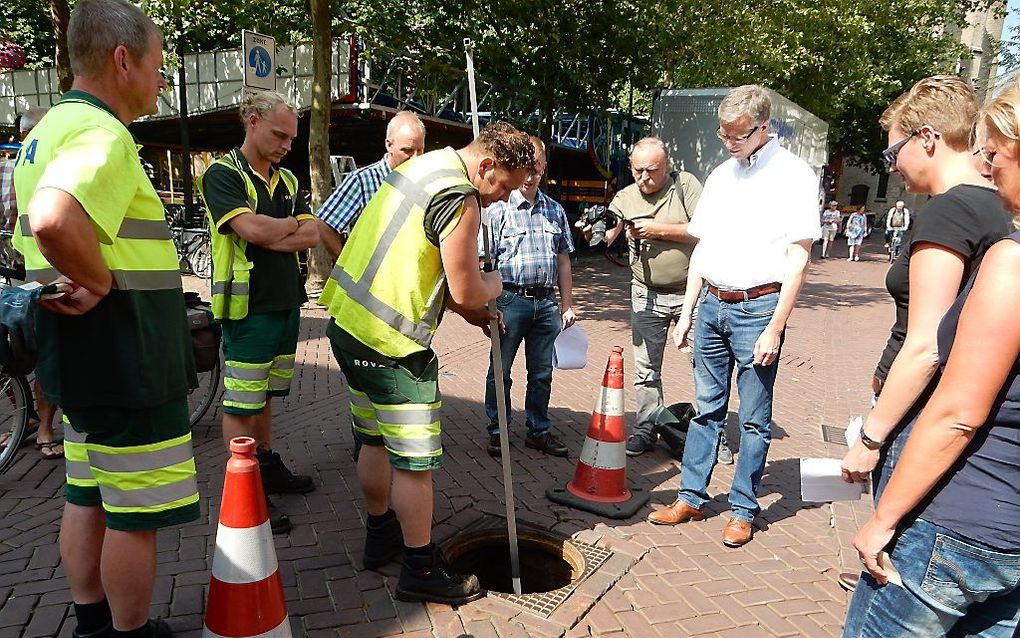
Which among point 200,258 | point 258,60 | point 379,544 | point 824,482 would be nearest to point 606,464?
point 379,544

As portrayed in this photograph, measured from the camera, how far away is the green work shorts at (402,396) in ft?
8.85

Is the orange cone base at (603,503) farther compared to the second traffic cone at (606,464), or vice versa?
the second traffic cone at (606,464)

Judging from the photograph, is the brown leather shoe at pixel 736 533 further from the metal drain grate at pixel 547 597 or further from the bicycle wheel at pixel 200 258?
the bicycle wheel at pixel 200 258

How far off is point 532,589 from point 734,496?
114 cm

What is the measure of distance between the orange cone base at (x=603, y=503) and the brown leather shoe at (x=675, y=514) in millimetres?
138

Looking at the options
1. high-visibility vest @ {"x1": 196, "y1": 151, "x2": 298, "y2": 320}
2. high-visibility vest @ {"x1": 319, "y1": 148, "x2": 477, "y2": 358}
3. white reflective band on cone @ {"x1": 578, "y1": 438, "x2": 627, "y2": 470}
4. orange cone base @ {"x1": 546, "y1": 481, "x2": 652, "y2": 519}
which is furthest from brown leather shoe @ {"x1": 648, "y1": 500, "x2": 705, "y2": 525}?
high-visibility vest @ {"x1": 196, "y1": 151, "x2": 298, "y2": 320}

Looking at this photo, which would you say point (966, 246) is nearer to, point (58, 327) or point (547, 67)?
point (58, 327)

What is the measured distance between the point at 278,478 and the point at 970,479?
3219 millimetres

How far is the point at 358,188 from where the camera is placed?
386 centimetres

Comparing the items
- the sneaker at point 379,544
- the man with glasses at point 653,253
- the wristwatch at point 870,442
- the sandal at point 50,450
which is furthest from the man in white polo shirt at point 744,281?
the sandal at point 50,450

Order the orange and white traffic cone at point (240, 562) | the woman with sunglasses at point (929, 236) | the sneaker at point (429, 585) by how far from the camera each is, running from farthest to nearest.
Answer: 1. the sneaker at point (429, 585)
2. the orange and white traffic cone at point (240, 562)
3. the woman with sunglasses at point (929, 236)

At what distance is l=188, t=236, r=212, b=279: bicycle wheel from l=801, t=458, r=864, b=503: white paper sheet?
38.8ft

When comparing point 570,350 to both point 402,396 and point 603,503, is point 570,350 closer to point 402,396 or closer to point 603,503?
point 603,503

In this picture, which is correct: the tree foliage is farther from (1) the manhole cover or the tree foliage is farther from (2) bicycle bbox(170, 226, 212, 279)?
(1) the manhole cover
